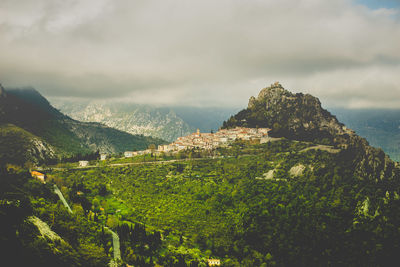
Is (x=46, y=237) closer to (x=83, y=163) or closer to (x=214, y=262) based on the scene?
(x=214, y=262)

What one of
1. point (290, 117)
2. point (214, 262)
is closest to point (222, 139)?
point (290, 117)

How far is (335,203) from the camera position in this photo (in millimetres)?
77688

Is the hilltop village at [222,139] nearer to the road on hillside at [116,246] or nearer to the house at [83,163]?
the house at [83,163]

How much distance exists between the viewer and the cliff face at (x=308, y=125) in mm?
109494

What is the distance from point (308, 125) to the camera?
153 metres

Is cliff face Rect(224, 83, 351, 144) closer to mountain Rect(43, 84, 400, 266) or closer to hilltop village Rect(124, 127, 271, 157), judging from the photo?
hilltop village Rect(124, 127, 271, 157)

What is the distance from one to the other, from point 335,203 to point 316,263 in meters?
21.8

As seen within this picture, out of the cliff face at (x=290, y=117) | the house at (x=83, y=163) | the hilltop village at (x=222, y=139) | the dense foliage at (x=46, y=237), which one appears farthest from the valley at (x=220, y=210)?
the hilltop village at (x=222, y=139)

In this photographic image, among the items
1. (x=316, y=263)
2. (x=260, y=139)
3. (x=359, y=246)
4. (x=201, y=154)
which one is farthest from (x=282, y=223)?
(x=260, y=139)

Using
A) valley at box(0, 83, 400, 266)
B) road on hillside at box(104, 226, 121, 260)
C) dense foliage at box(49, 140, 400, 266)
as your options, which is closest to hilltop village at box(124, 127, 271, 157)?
valley at box(0, 83, 400, 266)

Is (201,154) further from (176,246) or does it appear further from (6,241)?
(6,241)

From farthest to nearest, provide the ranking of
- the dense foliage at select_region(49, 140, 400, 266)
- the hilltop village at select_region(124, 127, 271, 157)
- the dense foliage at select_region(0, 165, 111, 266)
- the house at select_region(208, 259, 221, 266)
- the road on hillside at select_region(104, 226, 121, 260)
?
1. the hilltop village at select_region(124, 127, 271, 157)
2. the dense foliage at select_region(49, 140, 400, 266)
3. the house at select_region(208, 259, 221, 266)
4. the road on hillside at select_region(104, 226, 121, 260)
5. the dense foliage at select_region(0, 165, 111, 266)

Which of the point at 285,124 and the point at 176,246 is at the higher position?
the point at 285,124

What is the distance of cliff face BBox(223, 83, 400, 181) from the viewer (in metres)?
109
